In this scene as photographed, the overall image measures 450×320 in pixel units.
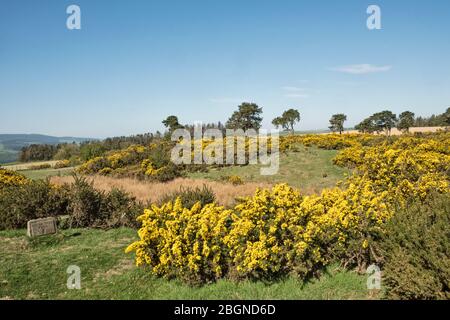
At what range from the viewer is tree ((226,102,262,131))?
75.6 metres

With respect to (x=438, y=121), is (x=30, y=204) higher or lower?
lower

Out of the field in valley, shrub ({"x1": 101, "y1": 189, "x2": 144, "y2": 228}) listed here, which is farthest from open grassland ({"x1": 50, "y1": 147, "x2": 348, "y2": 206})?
the field in valley

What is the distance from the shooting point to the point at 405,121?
2948 inches

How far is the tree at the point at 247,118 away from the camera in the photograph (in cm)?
7556

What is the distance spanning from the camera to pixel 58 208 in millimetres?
12273

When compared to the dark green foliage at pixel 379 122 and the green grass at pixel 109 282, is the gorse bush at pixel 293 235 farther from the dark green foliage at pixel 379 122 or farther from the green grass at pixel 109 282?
the dark green foliage at pixel 379 122

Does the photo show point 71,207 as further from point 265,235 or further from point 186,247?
point 265,235

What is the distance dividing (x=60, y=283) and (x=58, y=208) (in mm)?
5820

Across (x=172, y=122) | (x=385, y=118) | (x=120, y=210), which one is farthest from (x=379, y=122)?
(x=120, y=210)

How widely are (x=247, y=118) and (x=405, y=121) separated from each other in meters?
35.5

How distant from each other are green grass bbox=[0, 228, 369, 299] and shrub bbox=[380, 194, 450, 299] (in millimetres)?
711

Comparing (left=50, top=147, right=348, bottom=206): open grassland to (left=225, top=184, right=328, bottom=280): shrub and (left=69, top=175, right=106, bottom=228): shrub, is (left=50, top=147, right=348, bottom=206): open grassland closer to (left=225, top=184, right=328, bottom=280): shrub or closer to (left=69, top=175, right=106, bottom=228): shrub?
(left=69, top=175, right=106, bottom=228): shrub
